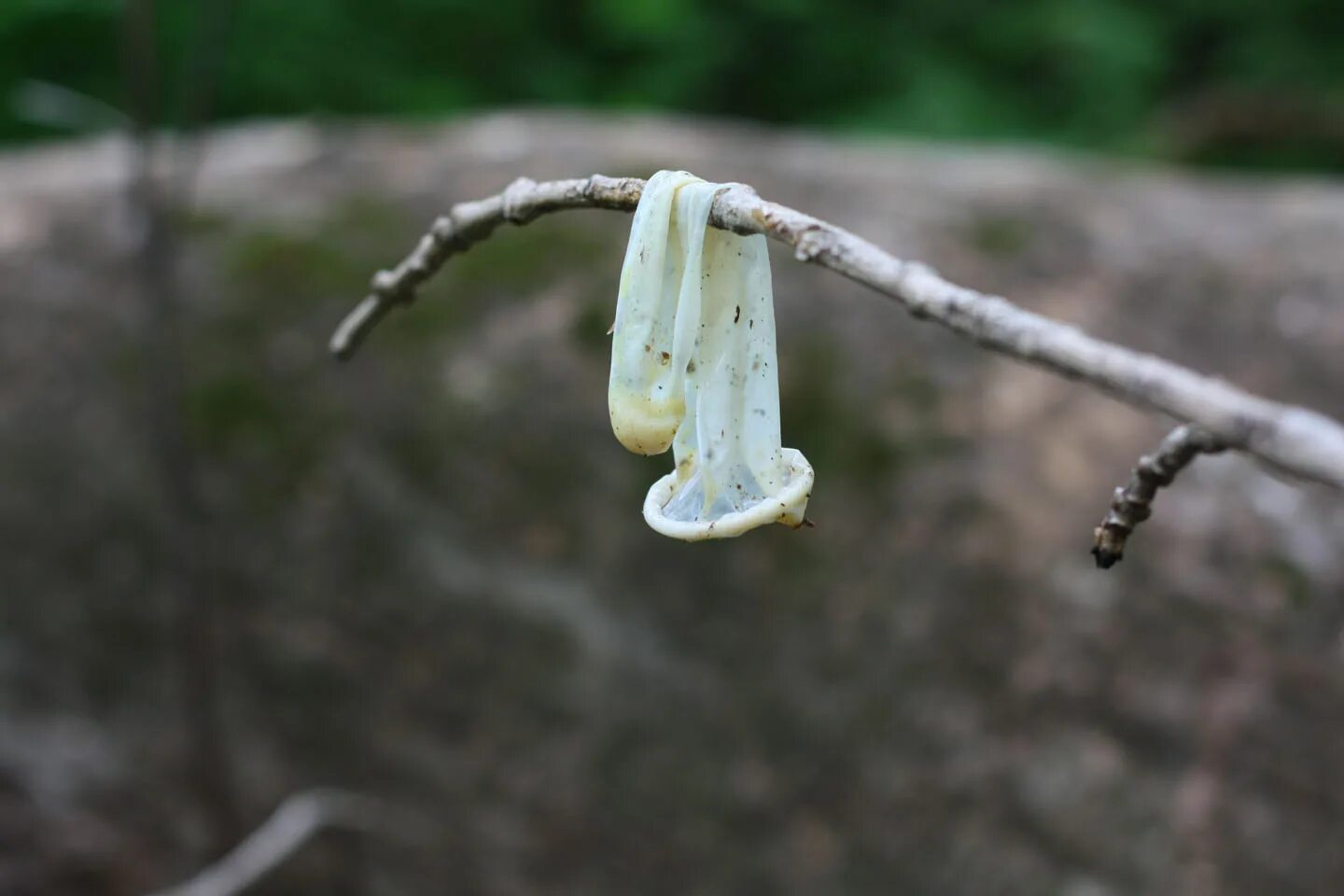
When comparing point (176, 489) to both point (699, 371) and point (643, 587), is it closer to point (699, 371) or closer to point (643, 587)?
point (643, 587)

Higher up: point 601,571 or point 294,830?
point 601,571

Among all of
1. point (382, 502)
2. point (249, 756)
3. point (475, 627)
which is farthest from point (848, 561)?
point (249, 756)

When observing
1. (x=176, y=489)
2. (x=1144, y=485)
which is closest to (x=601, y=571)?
(x=176, y=489)

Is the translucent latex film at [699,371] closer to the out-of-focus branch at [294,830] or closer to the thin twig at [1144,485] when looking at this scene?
the thin twig at [1144,485]

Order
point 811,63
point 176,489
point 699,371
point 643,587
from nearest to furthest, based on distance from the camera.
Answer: point 699,371
point 176,489
point 643,587
point 811,63

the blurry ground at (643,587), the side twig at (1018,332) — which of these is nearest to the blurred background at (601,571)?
the blurry ground at (643,587)

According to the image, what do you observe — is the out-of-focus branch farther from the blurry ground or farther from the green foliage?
the green foliage

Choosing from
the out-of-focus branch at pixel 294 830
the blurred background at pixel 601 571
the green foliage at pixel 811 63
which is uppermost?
the green foliage at pixel 811 63

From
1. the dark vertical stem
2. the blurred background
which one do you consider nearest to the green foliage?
the blurred background
